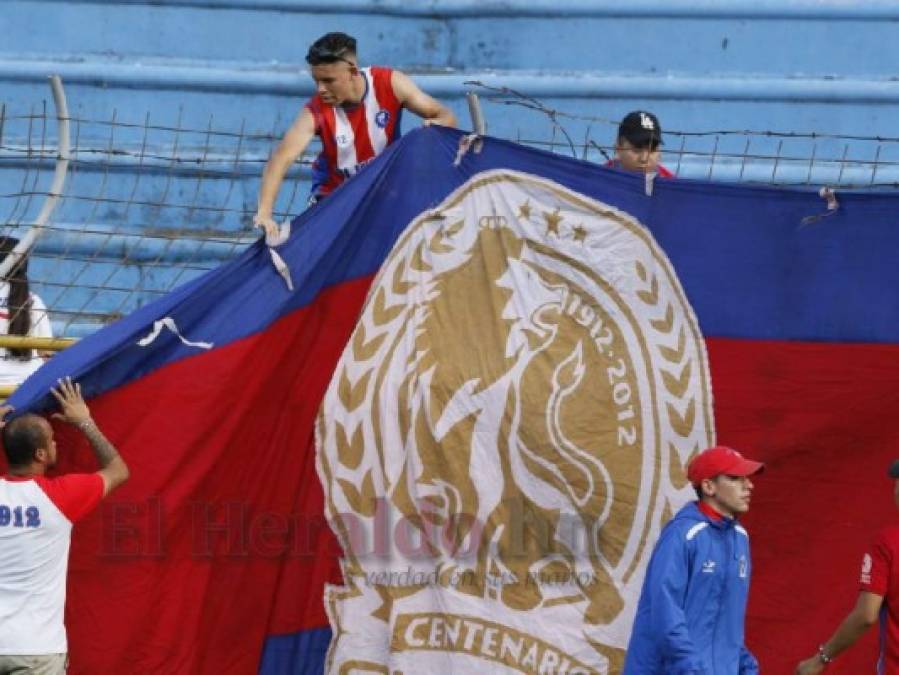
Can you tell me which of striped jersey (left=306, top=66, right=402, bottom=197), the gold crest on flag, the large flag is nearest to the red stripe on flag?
the large flag

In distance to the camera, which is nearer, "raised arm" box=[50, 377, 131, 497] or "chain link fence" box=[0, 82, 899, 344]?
"raised arm" box=[50, 377, 131, 497]

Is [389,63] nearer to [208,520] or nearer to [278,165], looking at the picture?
[278,165]

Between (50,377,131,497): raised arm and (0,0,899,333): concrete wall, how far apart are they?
2.72 meters

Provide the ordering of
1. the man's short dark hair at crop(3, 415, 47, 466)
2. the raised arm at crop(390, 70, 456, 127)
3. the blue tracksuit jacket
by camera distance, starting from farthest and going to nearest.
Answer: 1. the raised arm at crop(390, 70, 456, 127)
2. the man's short dark hair at crop(3, 415, 47, 466)
3. the blue tracksuit jacket

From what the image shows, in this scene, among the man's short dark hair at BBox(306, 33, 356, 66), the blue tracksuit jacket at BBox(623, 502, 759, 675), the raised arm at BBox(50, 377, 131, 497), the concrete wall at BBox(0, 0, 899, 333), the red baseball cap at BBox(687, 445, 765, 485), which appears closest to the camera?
the blue tracksuit jacket at BBox(623, 502, 759, 675)

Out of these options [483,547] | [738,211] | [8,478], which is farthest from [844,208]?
[8,478]

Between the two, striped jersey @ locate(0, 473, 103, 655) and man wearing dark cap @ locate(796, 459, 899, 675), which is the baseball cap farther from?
striped jersey @ locate(0, 473, 103, 655)

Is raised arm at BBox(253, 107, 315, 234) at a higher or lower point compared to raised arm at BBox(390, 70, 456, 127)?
lower

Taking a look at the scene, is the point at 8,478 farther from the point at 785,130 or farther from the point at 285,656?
the point at 785,130

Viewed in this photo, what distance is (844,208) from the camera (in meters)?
7.05

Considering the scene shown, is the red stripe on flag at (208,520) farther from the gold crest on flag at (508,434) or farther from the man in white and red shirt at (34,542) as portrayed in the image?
the man in white and red shirt at (34,542)

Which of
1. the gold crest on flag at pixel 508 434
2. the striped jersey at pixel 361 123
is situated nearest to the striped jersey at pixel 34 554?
the gold crest on flag at pixel 508 434

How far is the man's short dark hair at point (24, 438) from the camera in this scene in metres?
6.38

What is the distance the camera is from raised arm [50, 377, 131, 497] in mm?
6535
